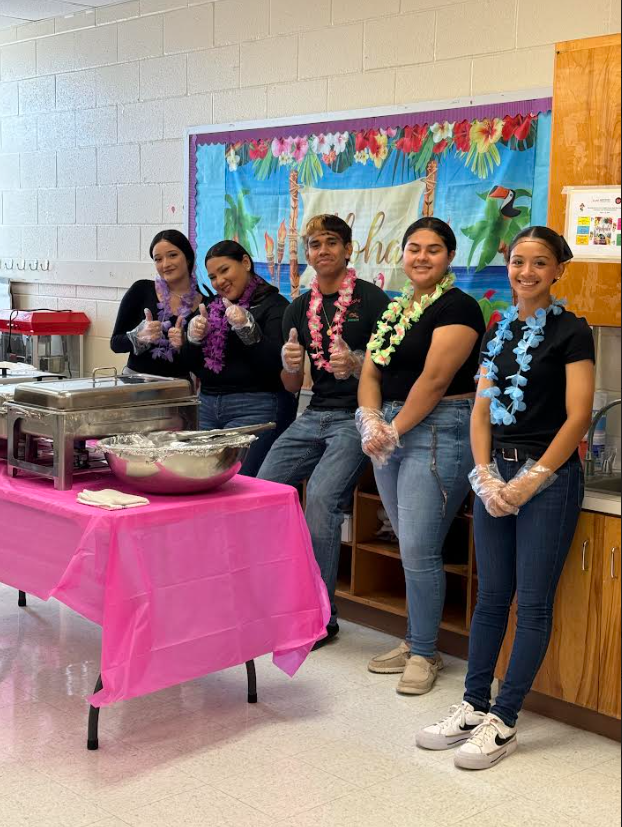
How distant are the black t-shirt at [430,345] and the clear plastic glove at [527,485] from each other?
62cm

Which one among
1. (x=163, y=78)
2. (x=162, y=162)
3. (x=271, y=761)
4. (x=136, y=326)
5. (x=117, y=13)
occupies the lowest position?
(x=271, y=761)

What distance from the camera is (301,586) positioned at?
3273mm

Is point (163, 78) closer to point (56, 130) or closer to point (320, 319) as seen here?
point (56, 130)

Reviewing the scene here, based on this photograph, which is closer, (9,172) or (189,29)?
(189,29)

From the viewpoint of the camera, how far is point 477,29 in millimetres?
3961

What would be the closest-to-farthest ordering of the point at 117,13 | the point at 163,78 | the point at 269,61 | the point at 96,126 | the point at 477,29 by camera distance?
the point at 477,29 < the point at 269,61 < the point at 163,78 < the point at 117,13 < the point at 96,126

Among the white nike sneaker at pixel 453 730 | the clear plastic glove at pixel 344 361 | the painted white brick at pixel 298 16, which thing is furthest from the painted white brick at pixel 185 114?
the white nike sneaker at pixel 453 730

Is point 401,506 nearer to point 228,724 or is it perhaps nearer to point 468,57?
point 228,724

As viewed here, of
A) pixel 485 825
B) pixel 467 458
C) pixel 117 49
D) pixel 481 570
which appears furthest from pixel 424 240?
pixel 117 49

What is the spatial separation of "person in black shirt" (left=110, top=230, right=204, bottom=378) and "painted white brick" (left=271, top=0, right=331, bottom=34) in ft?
3.66

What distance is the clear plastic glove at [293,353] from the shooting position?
12.7 ft

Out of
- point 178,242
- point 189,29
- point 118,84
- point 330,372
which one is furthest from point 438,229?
point 118,84

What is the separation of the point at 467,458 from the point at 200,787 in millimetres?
1364

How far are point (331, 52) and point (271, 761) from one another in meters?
2.97
